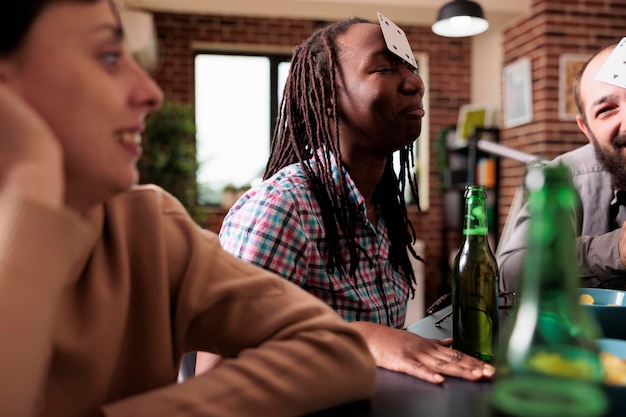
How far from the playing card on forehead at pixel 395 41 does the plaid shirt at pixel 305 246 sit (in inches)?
11.0

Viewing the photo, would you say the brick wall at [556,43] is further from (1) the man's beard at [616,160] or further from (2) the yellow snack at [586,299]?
(2) the yellow snack at [586,299]

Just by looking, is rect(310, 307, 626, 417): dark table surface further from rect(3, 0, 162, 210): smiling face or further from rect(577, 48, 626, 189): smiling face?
rect(577, 48, 626, 189): smiling face

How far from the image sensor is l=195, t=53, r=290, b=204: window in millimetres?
5758

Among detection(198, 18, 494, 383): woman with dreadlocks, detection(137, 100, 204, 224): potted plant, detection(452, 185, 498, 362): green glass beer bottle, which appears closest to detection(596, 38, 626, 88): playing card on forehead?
detection(198, 18, 494, 383): woman with dreadlocks

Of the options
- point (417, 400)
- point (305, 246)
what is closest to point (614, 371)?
point (417, 400)

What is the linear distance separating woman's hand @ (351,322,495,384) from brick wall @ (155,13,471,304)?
457 cm

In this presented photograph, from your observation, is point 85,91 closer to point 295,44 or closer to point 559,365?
Result: point 559,365

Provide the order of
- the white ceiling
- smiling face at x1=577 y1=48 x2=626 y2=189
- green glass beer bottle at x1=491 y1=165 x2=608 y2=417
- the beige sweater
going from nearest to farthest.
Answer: green glass beer bottle at x1=491 y1=165 x2=608 y2=417, the beige sweater, smiling face at x1=577 y1=48 x2=626 y2=189, the white ceiling

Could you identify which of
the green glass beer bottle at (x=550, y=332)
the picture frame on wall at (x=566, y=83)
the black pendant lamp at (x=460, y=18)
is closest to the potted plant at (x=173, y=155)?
the black pendant lamp at (x=460, y=18)

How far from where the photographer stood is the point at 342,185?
4.11ft

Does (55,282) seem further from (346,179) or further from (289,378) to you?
(346,179)

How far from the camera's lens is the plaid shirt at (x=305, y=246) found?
41.8 inches

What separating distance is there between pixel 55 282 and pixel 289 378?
0.24 metres

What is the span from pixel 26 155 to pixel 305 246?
0.64 m
